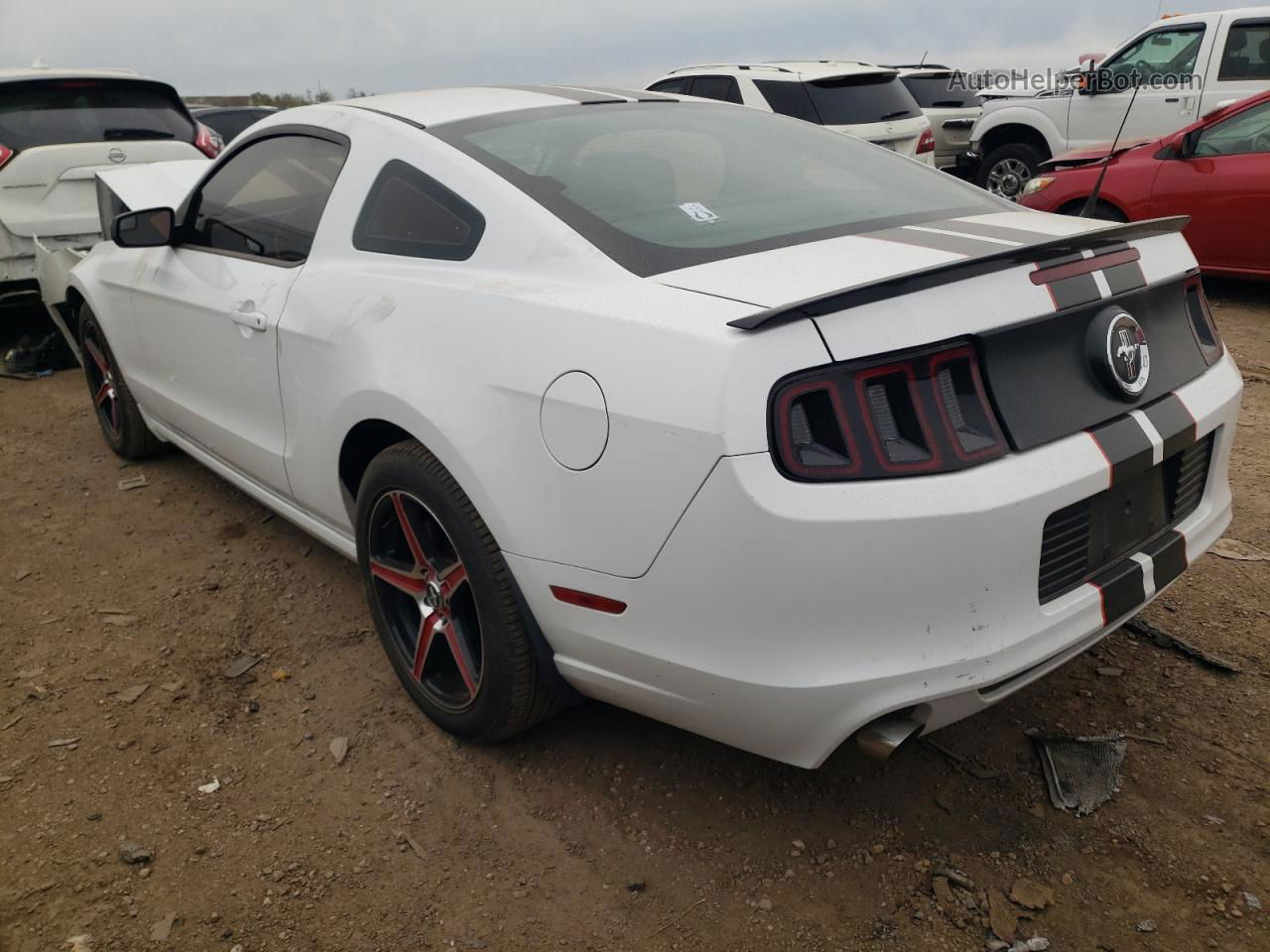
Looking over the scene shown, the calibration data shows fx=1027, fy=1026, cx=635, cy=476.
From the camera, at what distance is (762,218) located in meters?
2.38

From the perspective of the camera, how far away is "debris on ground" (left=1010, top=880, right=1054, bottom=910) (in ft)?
6.73

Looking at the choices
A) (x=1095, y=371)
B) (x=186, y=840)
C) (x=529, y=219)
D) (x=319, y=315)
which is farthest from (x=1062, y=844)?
(x=319, y=315)

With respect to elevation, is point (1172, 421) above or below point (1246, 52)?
below

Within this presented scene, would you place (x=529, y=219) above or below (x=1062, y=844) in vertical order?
above

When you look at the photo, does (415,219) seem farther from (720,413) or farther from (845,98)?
(845,98)

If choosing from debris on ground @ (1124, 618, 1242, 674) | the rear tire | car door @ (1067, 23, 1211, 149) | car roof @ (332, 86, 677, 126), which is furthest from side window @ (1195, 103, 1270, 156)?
the rear tire

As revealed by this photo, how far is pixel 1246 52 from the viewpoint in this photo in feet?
26.6

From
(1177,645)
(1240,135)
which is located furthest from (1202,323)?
(1240,135)

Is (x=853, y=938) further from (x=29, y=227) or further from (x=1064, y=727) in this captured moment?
(x=29, y=227)

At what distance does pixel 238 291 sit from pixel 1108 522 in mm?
2515

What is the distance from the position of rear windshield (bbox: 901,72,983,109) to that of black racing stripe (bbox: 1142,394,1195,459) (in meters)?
10.9

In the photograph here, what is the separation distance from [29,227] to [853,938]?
245 inches

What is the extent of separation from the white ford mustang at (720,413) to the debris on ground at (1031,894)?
1.47 feet

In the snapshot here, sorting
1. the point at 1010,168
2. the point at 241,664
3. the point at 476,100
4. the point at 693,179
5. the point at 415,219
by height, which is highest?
the point at 476,100
